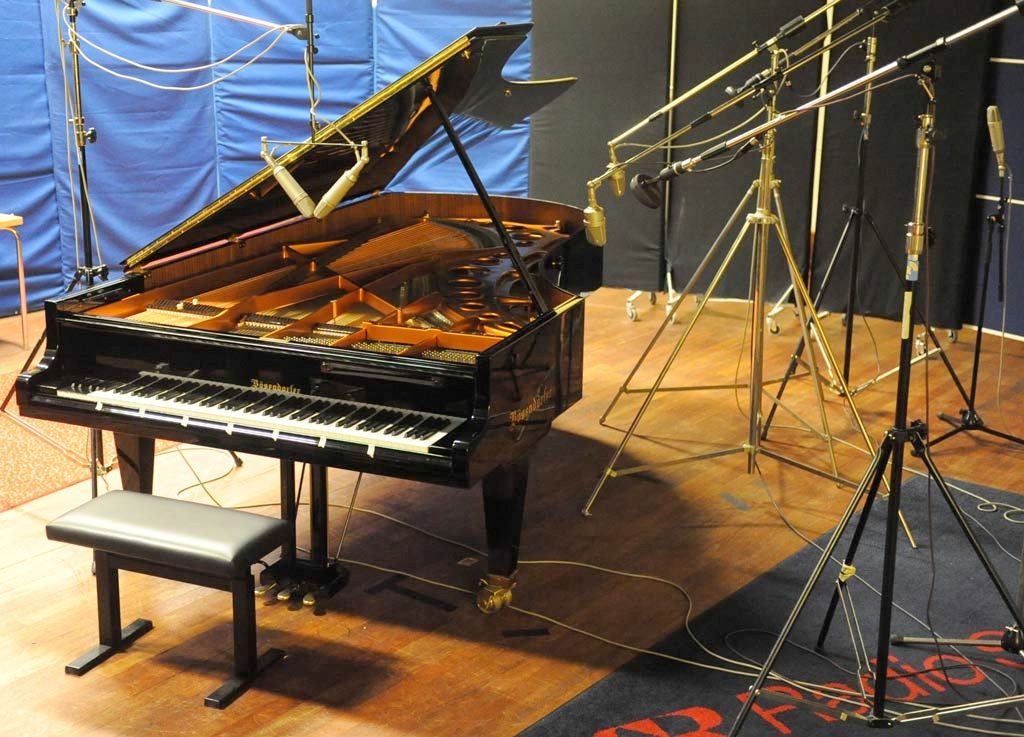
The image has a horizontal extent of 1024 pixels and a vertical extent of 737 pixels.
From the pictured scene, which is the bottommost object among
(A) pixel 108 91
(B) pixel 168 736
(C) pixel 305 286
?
(B) pixel 168 736

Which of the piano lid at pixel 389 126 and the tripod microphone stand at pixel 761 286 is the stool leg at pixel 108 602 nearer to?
the piano lid at pixel 389 126

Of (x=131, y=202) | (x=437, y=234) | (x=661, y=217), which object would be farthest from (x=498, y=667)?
(x=131, y=202)

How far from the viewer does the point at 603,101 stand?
6793 millimetres

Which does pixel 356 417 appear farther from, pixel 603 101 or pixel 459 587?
pixel 603 101

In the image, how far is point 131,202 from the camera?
289 inches

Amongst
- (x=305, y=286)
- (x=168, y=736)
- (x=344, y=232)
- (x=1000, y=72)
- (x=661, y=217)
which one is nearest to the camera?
(x=168, y=736)

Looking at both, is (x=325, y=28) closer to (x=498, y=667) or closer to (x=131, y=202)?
(x=131, y=202)

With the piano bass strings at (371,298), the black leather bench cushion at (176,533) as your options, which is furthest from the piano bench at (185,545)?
the piano bass strings at (371,298)

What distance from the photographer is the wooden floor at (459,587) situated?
3.00 meters

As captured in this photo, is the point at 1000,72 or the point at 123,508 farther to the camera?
the point at 1000,72

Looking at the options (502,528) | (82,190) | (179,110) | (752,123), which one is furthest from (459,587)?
(179,110)

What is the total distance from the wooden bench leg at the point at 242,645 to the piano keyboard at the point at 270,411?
1.31 feet

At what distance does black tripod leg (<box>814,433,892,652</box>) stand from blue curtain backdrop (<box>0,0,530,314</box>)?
180 inches

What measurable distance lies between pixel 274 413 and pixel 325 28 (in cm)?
482
